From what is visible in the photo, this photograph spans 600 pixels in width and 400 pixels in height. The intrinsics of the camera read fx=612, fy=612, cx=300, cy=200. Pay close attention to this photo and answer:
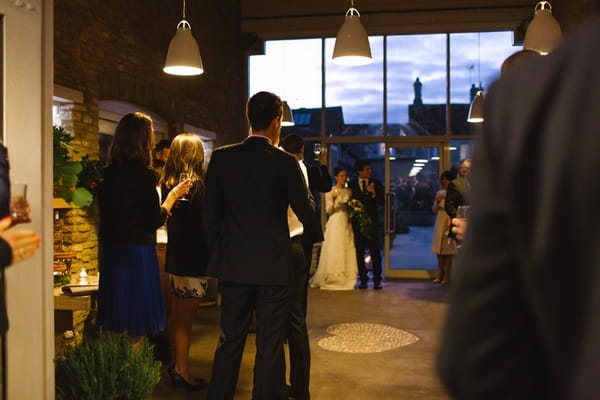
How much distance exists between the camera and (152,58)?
6.75m

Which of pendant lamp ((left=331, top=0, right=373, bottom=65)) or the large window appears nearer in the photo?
pendant lamp ((left=331, top=0, right=373, bottom=65))

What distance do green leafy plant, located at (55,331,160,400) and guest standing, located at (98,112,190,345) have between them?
0.44 metres

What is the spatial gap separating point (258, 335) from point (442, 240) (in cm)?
620

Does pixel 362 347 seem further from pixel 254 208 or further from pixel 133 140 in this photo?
pixel 133 140

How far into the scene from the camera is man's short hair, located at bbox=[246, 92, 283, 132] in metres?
2.95

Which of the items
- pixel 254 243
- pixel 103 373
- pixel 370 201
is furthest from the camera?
pixel 370 201

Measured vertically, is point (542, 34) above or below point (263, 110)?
above

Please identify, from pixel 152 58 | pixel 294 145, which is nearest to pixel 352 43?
pixel 294 145

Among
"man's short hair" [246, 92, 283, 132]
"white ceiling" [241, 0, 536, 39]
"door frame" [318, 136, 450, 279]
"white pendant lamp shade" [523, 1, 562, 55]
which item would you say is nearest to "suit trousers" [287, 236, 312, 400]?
"man's short hair" [246, 92, 283, 132]

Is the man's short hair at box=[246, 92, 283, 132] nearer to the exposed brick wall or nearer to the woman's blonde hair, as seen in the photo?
the woman's blonde hair

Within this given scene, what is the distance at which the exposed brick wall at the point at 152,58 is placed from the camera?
533cm

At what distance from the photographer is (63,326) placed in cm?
411

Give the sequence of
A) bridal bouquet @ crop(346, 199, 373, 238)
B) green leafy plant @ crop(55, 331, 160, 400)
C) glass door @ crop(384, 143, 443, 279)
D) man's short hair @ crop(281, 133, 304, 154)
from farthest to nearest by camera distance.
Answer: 1. glass door @ crop(384, 143, 443, 279)
2. bridal bouquet @ crop(346, 199, 373, 238)
3. man's short hair @ crop(281, 133, 304, 154)
4. green leafy plant @ crop(55, 331, 160, 400)

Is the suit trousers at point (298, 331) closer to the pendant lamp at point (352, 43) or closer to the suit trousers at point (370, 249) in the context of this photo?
the pendant lamp at point (352, 43)
